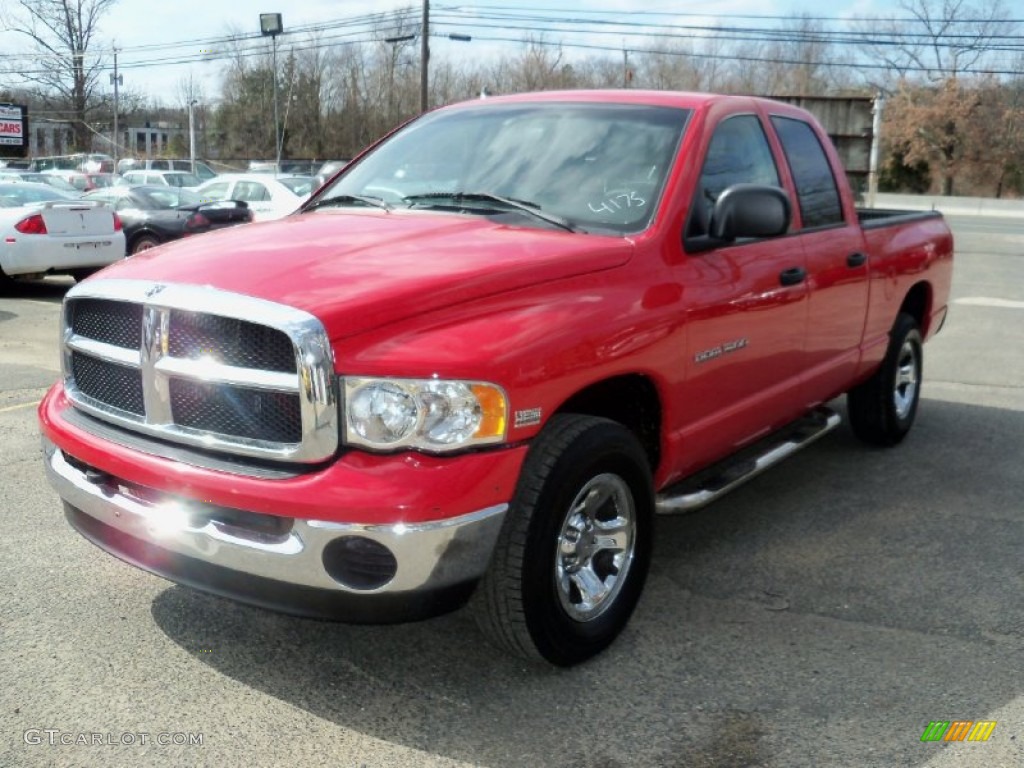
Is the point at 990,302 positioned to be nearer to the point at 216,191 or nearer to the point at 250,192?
the point at 250,192

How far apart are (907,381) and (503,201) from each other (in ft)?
11.5

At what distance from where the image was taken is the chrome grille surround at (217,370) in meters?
2.80

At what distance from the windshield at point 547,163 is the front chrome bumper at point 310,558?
144 centimetres

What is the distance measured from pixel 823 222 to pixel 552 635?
2.72 metres

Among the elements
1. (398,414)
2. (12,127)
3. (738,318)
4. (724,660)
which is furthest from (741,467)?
(12,127)

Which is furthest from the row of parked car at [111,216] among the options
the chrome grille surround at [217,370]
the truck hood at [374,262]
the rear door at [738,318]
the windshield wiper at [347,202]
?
the chrome grille surround at [217,370]

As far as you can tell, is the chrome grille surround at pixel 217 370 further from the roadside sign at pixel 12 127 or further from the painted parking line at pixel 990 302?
the roadside sign at pixel 12 127

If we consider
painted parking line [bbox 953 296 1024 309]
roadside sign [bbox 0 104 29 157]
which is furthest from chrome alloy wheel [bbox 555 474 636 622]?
roadside sign [bbox 0 104 29 157]

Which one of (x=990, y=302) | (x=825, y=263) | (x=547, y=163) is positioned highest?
(x=547, y=163)

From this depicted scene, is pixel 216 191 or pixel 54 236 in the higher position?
pixel 216 191

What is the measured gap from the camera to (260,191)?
16953 millimetres

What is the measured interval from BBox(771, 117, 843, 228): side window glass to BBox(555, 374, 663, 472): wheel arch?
1.57m

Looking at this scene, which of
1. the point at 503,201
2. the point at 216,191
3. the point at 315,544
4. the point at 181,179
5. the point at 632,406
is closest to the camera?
the point at 315,544

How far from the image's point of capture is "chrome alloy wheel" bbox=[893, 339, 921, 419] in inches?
246
